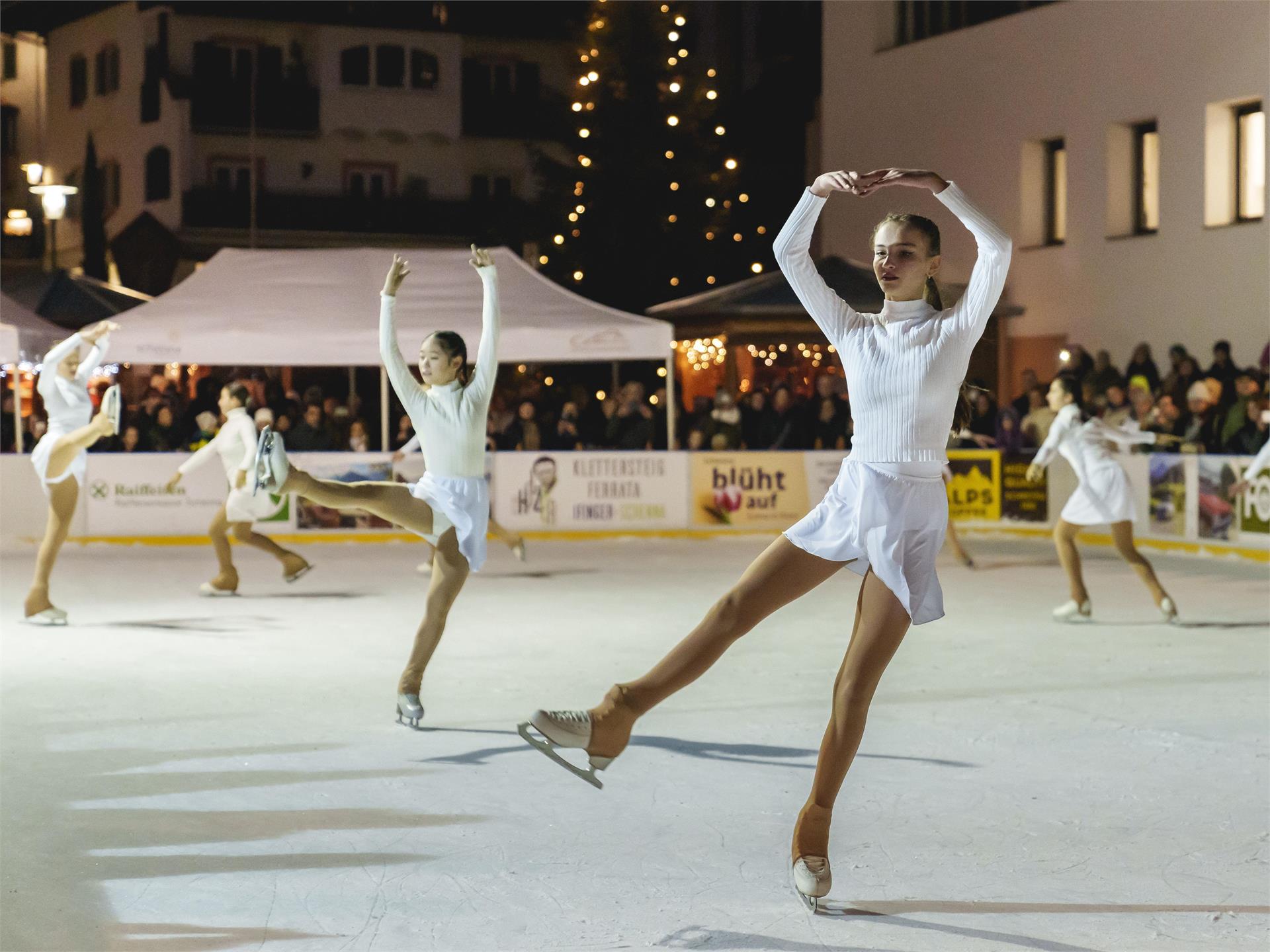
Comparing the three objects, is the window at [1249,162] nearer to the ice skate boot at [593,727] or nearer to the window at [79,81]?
the ice skate boot at [593,727]

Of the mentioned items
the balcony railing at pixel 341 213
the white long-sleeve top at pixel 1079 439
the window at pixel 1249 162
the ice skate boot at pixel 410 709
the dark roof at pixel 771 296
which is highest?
the balcony railing at pixel 341 213

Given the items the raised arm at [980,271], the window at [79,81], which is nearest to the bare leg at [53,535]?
the raised arm at [980,271]

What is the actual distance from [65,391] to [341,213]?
39205 mm

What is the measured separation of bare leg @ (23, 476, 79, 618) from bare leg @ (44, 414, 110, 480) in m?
0.10

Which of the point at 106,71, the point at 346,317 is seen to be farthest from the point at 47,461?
the point at 106,71

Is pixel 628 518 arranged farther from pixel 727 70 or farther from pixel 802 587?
pixel 727 70

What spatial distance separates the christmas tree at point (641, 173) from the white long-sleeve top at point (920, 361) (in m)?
25.4

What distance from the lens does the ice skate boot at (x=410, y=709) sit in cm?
716

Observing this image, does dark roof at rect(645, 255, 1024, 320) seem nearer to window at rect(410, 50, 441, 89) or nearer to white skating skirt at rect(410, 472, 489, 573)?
white skating skirt at rect(410, 472, 489, 573)

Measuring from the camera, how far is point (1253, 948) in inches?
162

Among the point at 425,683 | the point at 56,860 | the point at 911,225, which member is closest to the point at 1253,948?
the point at 911,225

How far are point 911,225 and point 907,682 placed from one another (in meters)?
4.48

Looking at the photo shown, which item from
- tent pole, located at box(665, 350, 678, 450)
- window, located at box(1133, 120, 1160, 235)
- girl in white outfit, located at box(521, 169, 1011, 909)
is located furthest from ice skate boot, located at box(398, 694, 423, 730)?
window, located at box(1133, 120, 1160, 235)

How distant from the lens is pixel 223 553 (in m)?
12.9
